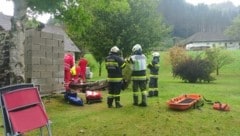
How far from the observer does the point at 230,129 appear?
9602mm

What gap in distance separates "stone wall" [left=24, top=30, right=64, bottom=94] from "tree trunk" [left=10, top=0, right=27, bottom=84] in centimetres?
222

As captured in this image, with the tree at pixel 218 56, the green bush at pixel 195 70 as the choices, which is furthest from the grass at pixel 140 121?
the tree at pixel 218 56

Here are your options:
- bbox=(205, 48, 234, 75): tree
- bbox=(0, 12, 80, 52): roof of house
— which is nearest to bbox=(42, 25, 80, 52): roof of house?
bbox=(0, 12, 80, 52): roof of house

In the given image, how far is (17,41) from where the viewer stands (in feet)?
34.4

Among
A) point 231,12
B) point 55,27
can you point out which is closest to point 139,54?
point 55,27

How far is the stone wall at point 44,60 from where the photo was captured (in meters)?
12.9

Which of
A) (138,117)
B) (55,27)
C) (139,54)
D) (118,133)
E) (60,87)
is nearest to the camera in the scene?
(118,133)

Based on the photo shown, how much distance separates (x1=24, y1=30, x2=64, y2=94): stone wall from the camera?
12.9m

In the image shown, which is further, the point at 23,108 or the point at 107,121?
the point at 107,121

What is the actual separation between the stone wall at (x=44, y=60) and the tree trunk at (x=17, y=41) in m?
2.22

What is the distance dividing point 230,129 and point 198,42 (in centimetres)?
8660

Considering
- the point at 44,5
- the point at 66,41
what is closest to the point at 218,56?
the point at 66,41

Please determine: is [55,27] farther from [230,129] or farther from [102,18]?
[230,129]

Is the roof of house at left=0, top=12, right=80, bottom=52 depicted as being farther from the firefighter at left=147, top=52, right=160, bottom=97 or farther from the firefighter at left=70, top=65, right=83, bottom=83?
the firefighter at left=147, top=52, right=160, bottom=97
